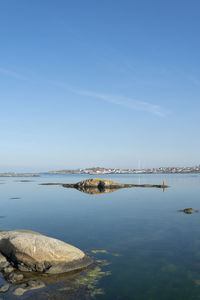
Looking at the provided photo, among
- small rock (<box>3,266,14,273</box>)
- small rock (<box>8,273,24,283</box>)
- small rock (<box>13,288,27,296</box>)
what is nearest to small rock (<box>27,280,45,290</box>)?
small rock (<box>13,288,27,296</box>)

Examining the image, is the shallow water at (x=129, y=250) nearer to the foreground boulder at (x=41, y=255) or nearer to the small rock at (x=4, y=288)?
the small rock at (x=4, y=288)

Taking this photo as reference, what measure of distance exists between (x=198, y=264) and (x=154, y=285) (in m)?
3.48

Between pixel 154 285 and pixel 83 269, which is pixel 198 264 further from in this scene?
pixel 83 269

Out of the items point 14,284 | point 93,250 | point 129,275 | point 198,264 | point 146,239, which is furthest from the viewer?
point 146,239

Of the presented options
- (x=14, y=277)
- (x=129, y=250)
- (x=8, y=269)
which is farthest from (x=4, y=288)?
(x=129, y=250)

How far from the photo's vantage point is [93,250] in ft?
49.6

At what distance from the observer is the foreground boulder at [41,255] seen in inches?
465

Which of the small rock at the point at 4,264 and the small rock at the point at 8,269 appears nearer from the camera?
the small rock at the point at 8,269

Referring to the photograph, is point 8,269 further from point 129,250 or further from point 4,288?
point 129,250

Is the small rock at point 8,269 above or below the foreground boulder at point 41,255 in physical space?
below

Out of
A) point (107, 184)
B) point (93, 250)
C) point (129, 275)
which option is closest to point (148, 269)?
point (129, 275)

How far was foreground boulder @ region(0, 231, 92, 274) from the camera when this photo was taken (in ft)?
38.7

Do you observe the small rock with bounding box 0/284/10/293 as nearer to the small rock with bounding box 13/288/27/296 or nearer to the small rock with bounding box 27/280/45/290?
the small rock with bounding box 13/288/27/296

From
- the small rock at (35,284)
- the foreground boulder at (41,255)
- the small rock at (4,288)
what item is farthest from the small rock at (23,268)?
the small rock at (4,288)
